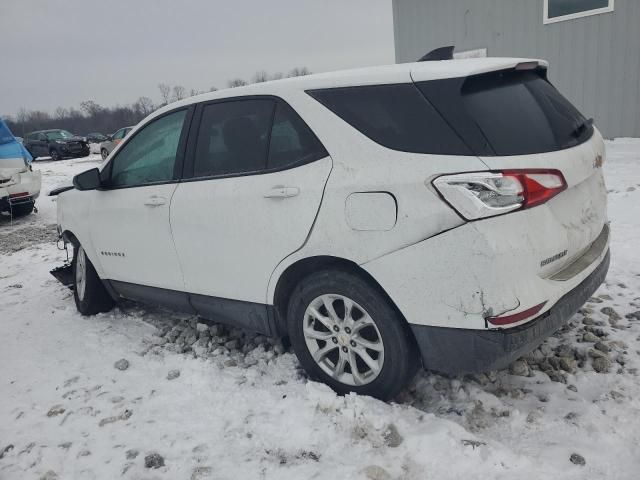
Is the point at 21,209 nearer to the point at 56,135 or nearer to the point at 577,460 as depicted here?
the point at 577,460

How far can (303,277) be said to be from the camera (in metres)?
2.76

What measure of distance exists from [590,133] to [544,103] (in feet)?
1.28

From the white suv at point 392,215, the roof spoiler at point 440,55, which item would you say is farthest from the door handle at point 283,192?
the roof spoiler at point 440,55

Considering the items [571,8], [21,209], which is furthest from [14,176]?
[571,8]

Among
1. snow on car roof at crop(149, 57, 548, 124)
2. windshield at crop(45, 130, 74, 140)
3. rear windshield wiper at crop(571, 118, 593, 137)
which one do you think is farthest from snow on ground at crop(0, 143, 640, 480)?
windshield at crop(45, 130, 74, 140)

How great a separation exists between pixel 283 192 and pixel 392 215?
67cm

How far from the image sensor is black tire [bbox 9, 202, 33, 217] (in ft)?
31.9

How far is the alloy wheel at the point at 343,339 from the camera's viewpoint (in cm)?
254

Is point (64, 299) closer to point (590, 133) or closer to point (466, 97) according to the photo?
point (466, 97)

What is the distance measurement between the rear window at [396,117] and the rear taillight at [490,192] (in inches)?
5.7

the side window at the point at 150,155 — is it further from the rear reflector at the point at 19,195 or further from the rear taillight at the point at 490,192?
the rear reflector at the point at 19,195

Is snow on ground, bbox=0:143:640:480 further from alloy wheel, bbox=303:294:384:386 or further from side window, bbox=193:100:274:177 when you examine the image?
side window, bbox=193:100:274:177

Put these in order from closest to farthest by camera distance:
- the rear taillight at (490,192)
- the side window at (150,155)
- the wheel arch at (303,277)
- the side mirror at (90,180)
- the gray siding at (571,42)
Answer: the rear taillight at (490,192), the wheel arch at (303,277), the side window at (150,155), the side mirror at (90,180), the gray siding at (571,42)

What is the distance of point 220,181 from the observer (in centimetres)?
301
